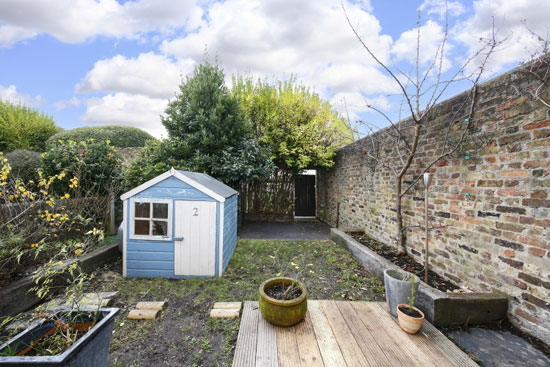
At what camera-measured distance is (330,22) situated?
4.20 m

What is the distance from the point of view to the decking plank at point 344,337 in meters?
1.99

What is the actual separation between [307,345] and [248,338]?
595 millimetres

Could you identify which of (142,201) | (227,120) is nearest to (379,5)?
(227,120)

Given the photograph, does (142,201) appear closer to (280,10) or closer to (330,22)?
(280,10)

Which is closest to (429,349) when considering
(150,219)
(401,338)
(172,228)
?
(401,338)

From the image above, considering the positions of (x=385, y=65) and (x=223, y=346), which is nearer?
(x=223, y=346)

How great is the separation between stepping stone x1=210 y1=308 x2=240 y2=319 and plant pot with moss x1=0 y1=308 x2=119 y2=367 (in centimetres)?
124

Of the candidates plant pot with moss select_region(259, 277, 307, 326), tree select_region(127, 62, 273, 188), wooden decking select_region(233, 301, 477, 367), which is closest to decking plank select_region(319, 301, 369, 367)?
wooden decking select_region(233, 301, 477, 367)

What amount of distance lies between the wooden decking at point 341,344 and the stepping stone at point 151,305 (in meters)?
1.24

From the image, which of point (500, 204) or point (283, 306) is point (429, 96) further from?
point (283, 306)

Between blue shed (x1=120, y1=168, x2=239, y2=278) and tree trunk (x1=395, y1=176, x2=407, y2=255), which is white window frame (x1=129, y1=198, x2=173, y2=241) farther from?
tree trunk (x1=395, y1=176, x2=407, y2=255)

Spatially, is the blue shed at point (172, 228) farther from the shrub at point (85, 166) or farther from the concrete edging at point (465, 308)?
the concrete edging at point (465, 308)

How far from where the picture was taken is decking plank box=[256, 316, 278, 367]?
6.44ft

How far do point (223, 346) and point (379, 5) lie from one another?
563 centimetres
